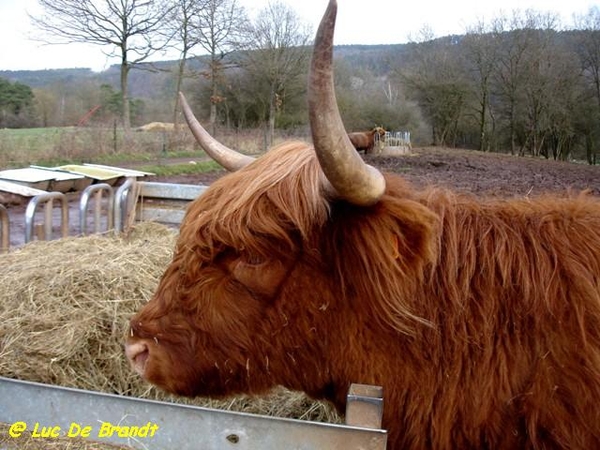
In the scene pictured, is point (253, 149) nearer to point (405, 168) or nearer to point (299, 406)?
point (405, 168)

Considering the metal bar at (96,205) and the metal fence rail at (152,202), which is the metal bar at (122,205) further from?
the metal bar at (96,205)

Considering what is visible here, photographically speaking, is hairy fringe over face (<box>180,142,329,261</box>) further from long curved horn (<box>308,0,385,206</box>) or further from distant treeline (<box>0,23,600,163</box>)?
distant treeline (<box>0,23,600,163</box>)

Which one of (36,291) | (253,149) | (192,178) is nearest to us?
(36,291)

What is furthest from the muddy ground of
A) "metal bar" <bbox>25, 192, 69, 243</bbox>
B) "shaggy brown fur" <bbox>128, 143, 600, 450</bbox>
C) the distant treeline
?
the distant treeline

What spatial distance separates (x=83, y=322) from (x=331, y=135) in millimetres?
3179

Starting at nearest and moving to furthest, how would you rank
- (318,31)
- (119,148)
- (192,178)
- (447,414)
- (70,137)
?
(318,31) → (447,414) → (192,178) → (70,137) → (119,148)

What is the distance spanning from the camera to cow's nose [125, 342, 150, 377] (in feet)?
6.57

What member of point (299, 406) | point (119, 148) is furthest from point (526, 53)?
point (299, 406)

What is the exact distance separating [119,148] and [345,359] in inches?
960

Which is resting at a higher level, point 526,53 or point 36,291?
point 526,53

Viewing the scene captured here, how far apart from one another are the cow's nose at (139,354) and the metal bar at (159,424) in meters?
0.15

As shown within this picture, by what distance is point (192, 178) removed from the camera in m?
18.1

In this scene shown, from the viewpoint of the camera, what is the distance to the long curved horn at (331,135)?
141 centimetres

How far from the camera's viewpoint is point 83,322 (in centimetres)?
406
